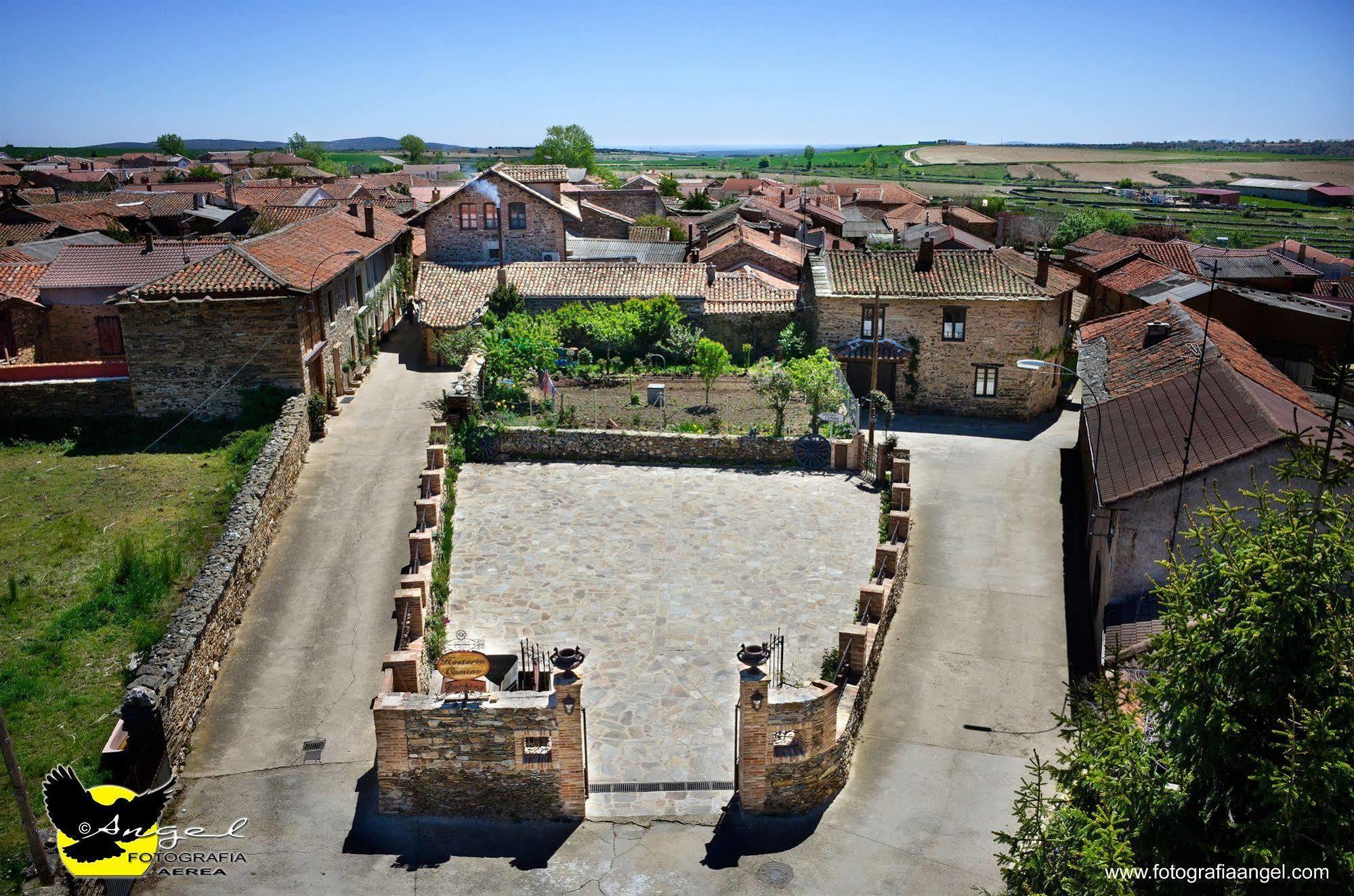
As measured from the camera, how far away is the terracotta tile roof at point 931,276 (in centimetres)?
3547

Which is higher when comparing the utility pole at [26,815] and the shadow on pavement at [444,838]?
the utility pole at [26,815]

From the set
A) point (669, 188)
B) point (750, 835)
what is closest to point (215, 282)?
point (750, 835)

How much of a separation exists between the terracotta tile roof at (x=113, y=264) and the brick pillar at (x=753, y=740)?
2473 cm

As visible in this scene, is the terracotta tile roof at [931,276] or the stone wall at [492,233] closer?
the terracotta tile roof at [931,276]

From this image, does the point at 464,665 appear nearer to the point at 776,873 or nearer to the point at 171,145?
the point at 776,873

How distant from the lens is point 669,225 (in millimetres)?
62969

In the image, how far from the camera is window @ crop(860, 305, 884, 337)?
35.9 meters

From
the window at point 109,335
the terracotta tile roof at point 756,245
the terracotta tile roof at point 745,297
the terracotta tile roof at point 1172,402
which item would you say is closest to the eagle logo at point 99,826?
the terracotta tile roof at point 1172,402

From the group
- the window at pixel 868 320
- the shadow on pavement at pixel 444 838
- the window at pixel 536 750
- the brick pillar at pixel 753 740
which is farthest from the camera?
the window at pixel 868 320

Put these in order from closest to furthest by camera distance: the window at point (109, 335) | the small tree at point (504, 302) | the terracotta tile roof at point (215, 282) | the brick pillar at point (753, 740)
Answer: the brick pillar at point (753, 740) → the terracotta tile roof at point (215, 282) → the window at point (109, 335) → the small tree at point (504, 302)

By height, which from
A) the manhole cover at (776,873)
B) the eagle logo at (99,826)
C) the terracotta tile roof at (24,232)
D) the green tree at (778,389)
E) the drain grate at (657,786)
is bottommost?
the manhole cover at (776,873)

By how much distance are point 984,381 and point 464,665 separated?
2595cm

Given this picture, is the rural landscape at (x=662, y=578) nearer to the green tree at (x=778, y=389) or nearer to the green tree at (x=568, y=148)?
the green tree at (x=778, y=389)

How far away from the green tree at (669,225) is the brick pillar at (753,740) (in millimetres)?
47409
